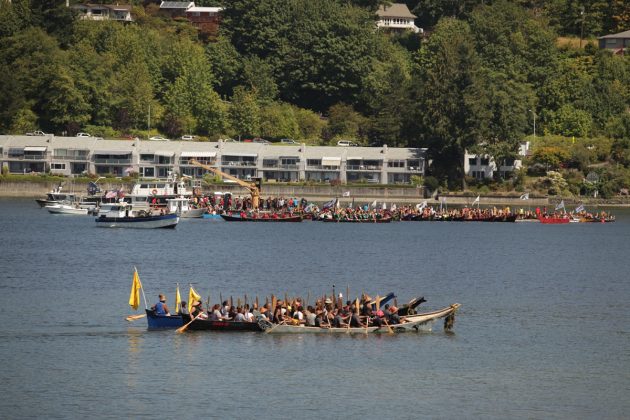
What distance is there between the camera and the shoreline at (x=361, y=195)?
162625 mm

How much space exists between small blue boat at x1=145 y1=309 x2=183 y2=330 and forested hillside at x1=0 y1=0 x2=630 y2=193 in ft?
338

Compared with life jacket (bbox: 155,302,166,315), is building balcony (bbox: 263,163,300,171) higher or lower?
higher

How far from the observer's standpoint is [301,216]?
142 metres

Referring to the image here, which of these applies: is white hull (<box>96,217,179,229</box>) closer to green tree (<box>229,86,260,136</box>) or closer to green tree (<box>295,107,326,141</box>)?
green tree (<box>229,86,260,136</box>)

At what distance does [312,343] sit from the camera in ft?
202

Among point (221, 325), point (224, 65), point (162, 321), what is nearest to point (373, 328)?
point (221, 325)

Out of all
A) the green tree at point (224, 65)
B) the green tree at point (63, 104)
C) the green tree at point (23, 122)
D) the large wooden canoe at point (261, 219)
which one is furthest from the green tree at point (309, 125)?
the large wooden canoe at point (261, 219)

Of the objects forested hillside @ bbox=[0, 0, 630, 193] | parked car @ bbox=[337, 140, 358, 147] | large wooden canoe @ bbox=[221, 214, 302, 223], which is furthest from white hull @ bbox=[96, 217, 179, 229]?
parked car @ bbox=[337, 140, 358, 147]

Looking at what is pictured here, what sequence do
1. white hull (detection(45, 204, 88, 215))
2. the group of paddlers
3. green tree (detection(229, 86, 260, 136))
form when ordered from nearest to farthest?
the group of paddlers
white hull (detection(45, 204, 88, 215))
green tree (detection(229, 86, 260, 136))

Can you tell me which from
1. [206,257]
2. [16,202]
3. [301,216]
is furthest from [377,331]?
[16,202]

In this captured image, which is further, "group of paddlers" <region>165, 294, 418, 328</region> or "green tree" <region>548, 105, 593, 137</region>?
"green tree" <region>548, 105, 593, 137</region>

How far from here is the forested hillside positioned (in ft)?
548

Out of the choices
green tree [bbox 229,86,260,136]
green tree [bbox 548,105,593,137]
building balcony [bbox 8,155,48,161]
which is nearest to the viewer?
building balcony [bbox 8,155,48,161]

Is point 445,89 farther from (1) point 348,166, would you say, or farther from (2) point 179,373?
(2) point 179,373
